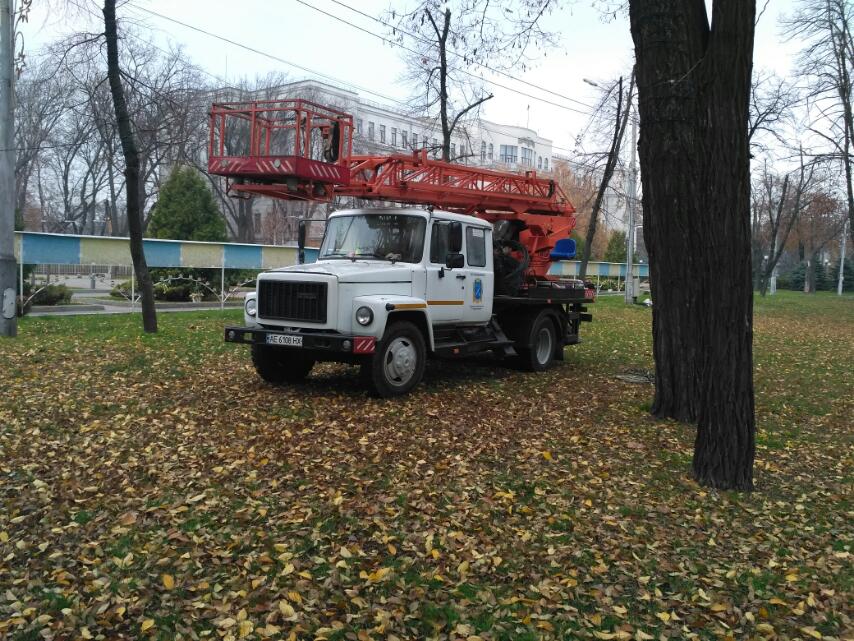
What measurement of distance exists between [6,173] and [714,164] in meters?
12.3

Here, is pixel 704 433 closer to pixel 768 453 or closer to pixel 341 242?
pixel 768 453

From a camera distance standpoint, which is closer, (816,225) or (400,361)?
(400,361)

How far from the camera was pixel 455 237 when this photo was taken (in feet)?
33.5

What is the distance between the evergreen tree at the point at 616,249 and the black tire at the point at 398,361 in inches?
1899

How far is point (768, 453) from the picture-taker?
291 inches

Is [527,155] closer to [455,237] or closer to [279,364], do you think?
[455,237]

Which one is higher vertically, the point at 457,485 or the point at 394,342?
the point at 394,342

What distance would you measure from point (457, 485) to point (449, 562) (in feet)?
4.54

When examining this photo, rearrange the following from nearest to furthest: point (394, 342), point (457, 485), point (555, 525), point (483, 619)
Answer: point (483, 619) → point (555, 525) → point (457, 485) → point (394, 342)

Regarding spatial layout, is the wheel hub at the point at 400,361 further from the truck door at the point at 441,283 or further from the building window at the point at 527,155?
the building window at the point at 527,155

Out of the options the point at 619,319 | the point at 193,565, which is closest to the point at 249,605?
the point at 193,565

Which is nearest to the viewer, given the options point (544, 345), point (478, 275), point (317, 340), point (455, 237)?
point (317, 340)

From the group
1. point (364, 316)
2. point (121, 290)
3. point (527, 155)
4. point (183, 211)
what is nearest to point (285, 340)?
point (364, 316)

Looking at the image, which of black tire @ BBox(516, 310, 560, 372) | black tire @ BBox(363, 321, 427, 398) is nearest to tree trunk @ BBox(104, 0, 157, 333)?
black tire @ BBox(363, 321, 427, 398)
